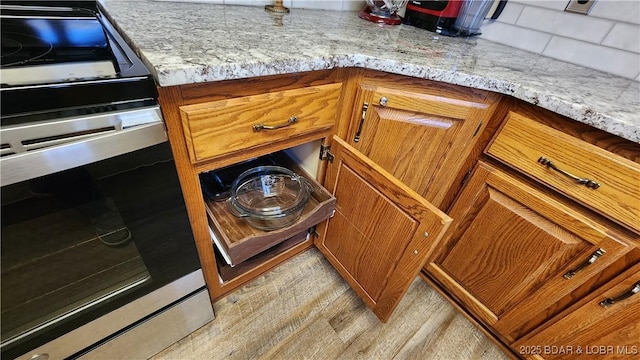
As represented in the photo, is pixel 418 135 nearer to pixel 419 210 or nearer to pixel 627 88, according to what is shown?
pixel 419 210

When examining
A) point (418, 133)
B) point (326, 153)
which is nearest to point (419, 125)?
point (418, 133)

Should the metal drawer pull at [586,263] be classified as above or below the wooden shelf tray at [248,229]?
above

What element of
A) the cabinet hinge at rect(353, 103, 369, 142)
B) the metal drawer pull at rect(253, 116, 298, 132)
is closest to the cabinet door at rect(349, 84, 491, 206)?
the cabinet hinge at rect(353, 103, 369, 142)

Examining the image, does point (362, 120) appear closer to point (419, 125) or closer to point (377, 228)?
point (419, 125)

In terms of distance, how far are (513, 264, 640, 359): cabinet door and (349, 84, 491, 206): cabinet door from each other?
1.51ft

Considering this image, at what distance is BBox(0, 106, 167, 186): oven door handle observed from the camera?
392 mm

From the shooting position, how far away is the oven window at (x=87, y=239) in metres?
0.45

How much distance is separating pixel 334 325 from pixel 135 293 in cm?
66

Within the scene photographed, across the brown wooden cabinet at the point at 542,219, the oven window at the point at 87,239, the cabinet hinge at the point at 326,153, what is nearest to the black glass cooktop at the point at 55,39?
the oven window at the point at 87,239

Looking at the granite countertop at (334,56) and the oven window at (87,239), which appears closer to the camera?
the oven window at (87,239)

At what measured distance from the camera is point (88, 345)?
682 millimetres

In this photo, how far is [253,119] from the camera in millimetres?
651

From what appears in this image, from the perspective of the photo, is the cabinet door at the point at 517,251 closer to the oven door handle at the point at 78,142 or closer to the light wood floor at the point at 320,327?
the light wood floor at the point at 320,327

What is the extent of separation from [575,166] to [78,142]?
3.35 feet
